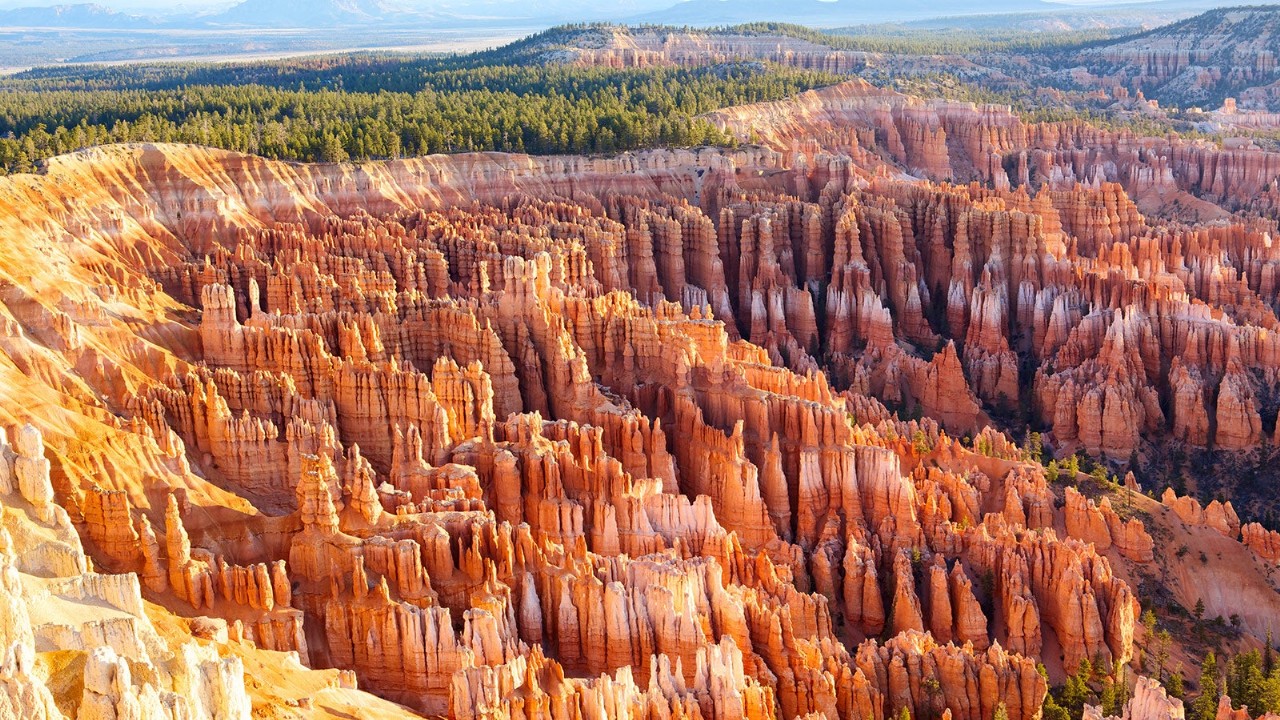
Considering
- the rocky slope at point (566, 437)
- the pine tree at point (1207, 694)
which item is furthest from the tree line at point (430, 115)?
the pine tree at point (1207, 694)

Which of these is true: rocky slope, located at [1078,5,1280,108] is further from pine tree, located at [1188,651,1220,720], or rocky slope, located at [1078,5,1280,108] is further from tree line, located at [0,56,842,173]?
pine tree, located at [1188,651,1220,720]

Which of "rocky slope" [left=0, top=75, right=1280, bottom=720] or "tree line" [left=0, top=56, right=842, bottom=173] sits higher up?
"tree line" [left=0, top=56, right=842, bottom=173]

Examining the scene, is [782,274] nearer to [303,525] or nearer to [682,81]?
[303,525]

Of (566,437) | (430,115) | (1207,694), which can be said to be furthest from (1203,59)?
(1207,694)

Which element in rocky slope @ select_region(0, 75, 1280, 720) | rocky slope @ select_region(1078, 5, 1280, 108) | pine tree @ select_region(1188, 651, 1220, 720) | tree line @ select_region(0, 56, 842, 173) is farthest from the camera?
rocky slope @ select_region(1078, 5, 1280, 108)

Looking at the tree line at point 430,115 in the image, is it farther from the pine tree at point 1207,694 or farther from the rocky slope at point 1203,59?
the rocky slope at point 1203,59

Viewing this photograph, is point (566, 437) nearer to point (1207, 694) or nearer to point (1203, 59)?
point (1207, 694)

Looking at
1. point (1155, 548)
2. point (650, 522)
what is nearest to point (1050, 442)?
point (1155, 548)

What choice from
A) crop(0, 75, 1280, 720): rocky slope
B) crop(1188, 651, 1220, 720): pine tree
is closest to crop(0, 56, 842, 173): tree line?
crop(0, 75, 1280, 720): rocky slope
